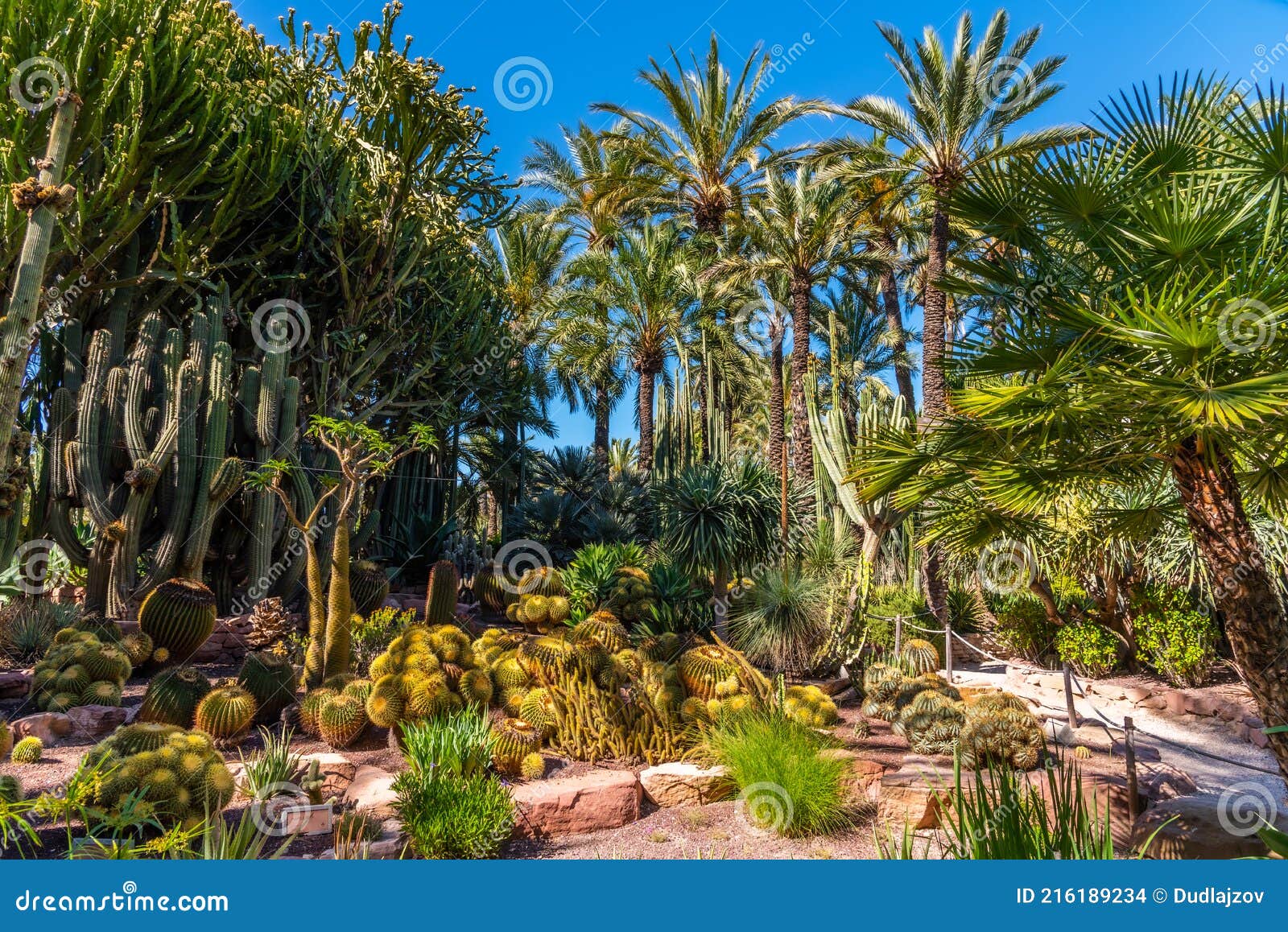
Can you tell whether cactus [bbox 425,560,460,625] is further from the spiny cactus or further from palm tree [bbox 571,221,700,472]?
palm tree [bbox 571,221,700,472]

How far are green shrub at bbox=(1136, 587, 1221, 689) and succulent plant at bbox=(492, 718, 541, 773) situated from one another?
8.62 m

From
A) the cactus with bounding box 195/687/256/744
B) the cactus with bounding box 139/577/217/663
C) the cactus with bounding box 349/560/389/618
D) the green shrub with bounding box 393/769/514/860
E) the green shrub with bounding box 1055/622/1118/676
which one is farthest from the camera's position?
the cactus with bounding box 349/560/389/618

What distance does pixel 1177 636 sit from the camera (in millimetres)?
9891

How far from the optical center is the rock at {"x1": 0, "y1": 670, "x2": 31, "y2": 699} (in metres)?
6.93

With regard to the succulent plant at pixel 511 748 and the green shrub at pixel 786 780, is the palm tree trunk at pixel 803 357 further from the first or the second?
the succulent plant at pixel 511 748

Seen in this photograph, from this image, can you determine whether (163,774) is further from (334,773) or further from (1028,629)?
(1028,629)

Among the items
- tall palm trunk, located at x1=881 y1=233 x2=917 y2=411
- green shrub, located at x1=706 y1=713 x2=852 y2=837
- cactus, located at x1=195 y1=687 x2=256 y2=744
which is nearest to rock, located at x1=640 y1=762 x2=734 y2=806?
green shrub, located at x1=706 y1=713 x2=852 y2=837

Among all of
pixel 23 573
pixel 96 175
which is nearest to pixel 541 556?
pixel 23 573

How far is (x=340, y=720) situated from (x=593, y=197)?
18712mm

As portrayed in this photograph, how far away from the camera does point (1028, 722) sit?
22.5 feet

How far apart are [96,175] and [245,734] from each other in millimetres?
7342

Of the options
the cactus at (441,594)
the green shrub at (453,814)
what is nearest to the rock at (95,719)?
the green shrub at (453,814)

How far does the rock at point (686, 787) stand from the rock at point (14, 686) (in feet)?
19.1

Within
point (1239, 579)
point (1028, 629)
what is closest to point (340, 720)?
point (1239, 579)
